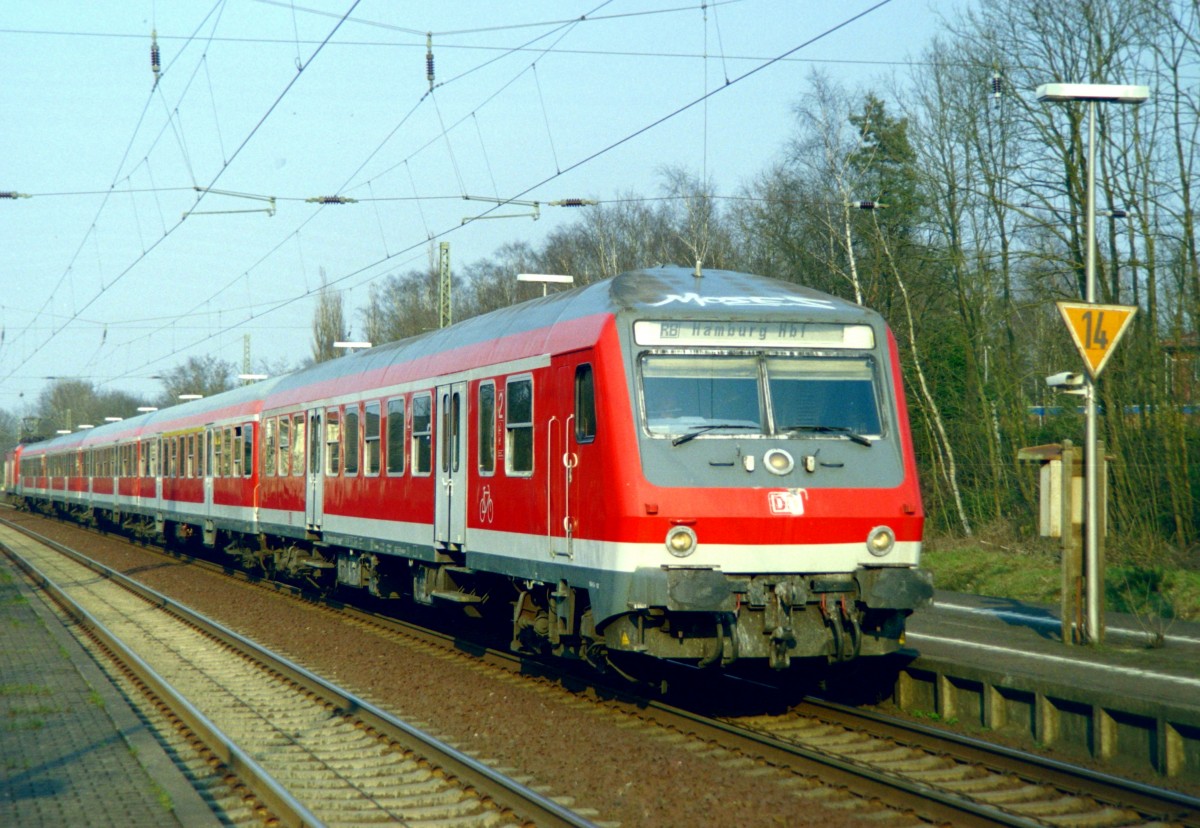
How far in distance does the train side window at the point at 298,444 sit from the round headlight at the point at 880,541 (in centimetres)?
1165

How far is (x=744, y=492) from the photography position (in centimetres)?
934

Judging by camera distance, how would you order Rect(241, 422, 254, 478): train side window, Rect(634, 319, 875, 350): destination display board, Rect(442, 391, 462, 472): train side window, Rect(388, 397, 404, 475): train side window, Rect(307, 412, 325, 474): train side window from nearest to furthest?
Rect(634, 319, 875, 350): destination display board
Rect(442, 391, 462, 472): train side window
Rect(388, 397, 404, 475): train side window
Rect(307, 412, 325, 474): train side window
Rect(241, 422, 254, 478): train side window

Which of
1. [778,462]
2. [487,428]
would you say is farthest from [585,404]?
[487,428]

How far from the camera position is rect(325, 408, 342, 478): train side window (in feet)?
57.8

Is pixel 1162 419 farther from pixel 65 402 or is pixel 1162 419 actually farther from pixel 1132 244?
pixel 65 402

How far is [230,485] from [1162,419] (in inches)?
629

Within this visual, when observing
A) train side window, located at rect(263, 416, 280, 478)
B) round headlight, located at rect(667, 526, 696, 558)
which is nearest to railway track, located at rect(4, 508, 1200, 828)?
round headlight, located at rect(667, 526, 696, 558)

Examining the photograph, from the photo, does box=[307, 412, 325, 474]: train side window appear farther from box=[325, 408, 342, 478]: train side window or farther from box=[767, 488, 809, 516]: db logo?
box=[767, 488, 809, 516]: db logo

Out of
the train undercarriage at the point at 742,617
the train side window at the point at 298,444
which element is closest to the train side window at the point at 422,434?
the train undercarriage at the point at 742,617

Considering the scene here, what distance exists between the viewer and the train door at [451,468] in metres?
12.8

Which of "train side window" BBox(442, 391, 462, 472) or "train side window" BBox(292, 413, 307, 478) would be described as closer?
"train side window" BBox(442, 391, 462, 472)

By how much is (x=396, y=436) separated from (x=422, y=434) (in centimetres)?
107

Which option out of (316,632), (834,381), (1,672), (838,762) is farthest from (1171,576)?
(1,672)

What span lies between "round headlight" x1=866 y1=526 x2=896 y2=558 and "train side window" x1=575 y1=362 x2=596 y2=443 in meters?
2.16
